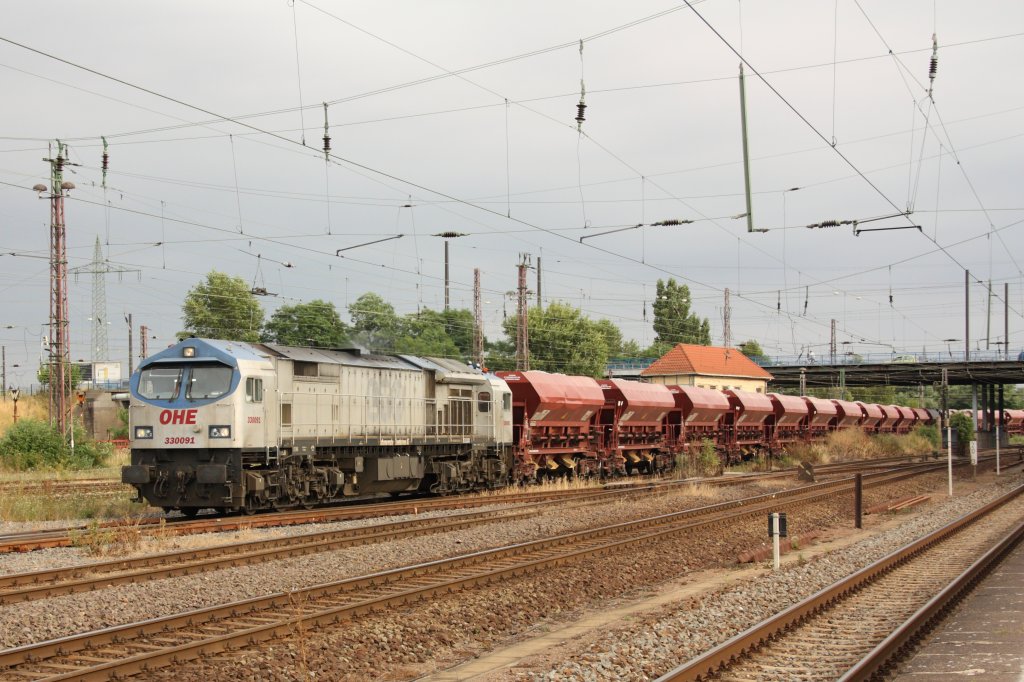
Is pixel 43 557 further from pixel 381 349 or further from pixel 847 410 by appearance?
pixel 847 410

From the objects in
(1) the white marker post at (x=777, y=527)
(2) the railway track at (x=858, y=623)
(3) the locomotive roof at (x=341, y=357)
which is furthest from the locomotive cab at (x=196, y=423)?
(2) the railway track at (x=858, y=623)

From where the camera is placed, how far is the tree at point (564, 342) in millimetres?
86125

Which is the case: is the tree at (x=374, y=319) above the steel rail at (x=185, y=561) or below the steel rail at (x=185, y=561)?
above

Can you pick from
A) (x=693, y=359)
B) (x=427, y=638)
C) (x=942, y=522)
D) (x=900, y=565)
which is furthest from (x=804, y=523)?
(x=693, y=359)

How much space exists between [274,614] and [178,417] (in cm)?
1009

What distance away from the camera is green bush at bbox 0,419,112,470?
115 ft

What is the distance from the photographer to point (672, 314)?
114 meters

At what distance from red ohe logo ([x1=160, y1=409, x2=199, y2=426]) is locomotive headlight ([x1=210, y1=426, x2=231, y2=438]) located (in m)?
0.48

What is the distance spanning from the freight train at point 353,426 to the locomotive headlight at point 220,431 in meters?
0.03

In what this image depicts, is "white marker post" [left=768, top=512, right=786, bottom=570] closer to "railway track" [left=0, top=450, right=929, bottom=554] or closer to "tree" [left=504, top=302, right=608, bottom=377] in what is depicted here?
"railway track" [left=0, top=450, right=929, bottom=554]

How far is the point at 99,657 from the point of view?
938cm

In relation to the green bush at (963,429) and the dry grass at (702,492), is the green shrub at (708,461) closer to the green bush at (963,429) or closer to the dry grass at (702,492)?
the dry grass at (702,492)

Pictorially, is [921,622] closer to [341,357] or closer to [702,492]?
[341,357]

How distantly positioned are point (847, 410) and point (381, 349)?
40354 mm
